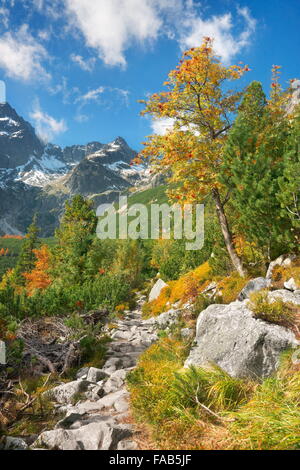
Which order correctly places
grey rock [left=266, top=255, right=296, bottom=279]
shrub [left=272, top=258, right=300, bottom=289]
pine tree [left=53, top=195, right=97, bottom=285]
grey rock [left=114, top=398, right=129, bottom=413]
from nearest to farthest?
1. grey rock [left=114, top=398, right=129, bottom=413]
2. shrub [left=272, top=258, right=300, bottom=289]
3. grey rock [left=266, top=255, right=296, bottom=279]
4. pine tree [left=53, top=195, right=97, bottom=285]

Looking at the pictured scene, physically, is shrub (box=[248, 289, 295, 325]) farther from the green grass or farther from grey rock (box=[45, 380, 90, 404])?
grey rock (box=[45, 380, 90, 404])

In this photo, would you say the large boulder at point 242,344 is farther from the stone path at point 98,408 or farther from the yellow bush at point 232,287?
the yellow bush at point 232,287

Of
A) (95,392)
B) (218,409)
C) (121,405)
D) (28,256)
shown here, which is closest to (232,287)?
(95,392)

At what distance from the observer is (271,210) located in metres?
9.77

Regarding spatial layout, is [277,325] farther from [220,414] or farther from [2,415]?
[2,415]

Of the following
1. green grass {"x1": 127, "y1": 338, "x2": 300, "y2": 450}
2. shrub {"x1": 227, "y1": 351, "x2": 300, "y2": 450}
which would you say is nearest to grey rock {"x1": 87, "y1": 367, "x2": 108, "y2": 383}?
green grass {"x1": 127, "y1": 338, "x2": 300, "y2": 450}

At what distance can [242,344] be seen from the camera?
5969 mm

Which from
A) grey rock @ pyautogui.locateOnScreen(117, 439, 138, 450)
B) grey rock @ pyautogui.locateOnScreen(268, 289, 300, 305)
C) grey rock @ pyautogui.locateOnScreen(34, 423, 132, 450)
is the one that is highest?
grey rock @ pyautogui.locateOnScreen(268, 289, 300, 305)

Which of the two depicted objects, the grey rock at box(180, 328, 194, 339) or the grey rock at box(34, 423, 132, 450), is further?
the grey rock at box(180, 328, 194, 339)

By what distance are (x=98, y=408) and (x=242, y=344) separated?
3262 mm

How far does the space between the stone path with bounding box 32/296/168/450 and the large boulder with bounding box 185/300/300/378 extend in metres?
1.92

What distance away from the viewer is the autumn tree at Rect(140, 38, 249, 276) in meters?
11.5
